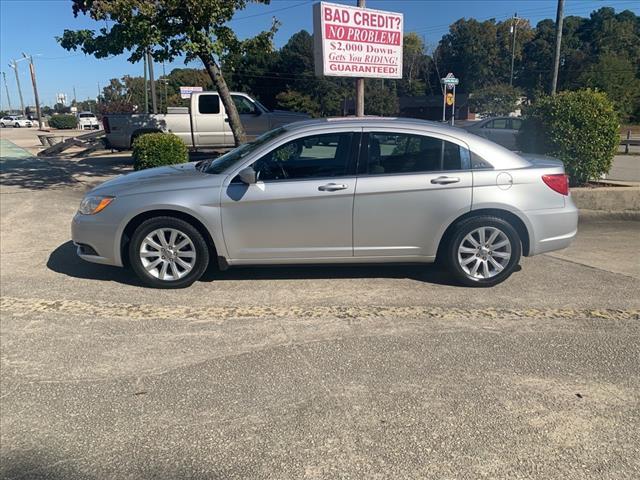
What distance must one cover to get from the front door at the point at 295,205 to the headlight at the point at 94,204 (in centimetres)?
115

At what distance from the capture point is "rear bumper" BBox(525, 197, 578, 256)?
5008 mm

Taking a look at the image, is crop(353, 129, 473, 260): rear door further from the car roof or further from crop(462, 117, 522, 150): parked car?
crop(462, 117, 522, 150): parked car

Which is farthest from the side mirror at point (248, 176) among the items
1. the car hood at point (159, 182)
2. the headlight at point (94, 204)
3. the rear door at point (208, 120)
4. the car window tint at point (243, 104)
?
the rear door at point (208, 120)

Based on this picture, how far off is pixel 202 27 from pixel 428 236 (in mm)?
7755

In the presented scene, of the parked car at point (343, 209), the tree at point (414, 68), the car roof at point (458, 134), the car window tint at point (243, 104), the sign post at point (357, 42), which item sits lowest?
the parked car at point (343, 209)

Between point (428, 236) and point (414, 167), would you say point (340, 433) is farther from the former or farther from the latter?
point (414, 167)

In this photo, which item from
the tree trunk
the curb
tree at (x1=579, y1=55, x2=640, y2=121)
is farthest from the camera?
tree at (x1=579, y1=55, x2=640, y2=121)

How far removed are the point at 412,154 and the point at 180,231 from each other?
91.7 inches

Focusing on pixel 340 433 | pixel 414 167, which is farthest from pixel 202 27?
pixel 340 433

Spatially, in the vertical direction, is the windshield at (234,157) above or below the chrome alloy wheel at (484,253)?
above

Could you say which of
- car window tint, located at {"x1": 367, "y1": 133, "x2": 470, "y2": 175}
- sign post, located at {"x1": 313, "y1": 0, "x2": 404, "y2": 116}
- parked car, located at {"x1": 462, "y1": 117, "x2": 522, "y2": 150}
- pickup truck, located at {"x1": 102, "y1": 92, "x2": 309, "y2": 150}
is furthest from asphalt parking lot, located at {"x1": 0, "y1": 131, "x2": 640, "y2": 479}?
parked car, located at {"x1": 462, "y1": 117, "x2": 522, "y2": 150}

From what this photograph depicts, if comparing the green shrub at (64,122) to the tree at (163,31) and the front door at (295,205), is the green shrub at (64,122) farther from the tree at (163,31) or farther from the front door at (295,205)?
the front door at (295,205)

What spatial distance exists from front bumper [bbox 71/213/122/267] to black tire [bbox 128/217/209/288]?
0.55 feet

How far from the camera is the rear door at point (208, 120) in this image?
52.1 feet
